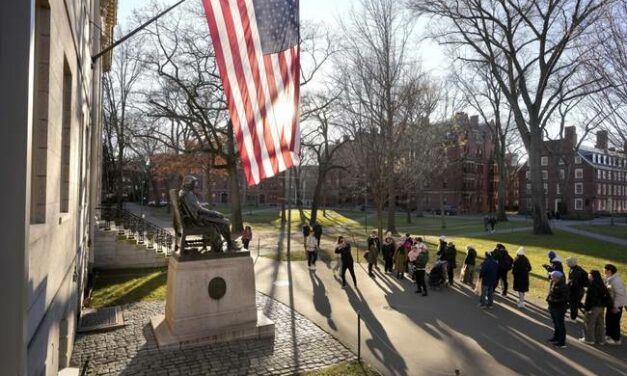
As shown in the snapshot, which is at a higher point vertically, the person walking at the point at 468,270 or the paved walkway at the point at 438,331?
the person walking at the point at 468,270

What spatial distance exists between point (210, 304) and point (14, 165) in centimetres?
791

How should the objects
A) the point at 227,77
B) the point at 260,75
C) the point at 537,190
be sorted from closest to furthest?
the point at 227,77, the point at 260,75, the point at 537,190

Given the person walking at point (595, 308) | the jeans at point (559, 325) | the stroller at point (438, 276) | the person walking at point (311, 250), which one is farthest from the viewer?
the person walking at point (311, 250)

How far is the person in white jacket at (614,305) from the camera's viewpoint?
9484mm

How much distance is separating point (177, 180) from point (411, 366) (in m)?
52.2

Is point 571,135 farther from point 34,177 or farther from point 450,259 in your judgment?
point 34,177

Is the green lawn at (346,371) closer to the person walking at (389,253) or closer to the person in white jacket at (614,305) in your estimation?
the person in white jacket at (614,305)

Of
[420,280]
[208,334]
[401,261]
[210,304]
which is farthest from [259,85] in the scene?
[401,261]

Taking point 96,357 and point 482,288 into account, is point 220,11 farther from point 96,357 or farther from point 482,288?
point 482,288

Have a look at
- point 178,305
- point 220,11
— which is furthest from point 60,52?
point 178,305

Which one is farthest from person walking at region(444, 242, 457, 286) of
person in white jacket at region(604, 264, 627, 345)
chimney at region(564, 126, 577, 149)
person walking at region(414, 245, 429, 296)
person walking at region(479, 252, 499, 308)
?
chimney at region(564, 126, 577, 149)

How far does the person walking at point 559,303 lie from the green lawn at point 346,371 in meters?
4.66

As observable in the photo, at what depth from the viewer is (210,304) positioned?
9.71 metres

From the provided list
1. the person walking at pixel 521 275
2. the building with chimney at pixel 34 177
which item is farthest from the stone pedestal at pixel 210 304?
the person walking at pixel 521 275
